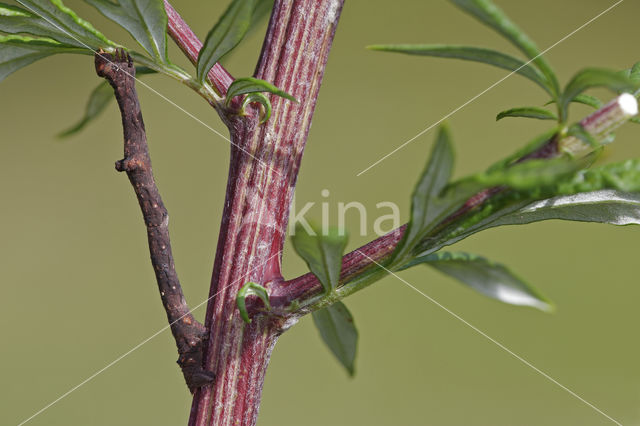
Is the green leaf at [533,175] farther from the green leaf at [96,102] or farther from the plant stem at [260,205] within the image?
the green leaf at [96,102]

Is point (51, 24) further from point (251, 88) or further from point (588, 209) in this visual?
point (588, 209)

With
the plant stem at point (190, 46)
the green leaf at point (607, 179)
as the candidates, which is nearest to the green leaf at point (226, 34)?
the plant stem at point (190, 46)

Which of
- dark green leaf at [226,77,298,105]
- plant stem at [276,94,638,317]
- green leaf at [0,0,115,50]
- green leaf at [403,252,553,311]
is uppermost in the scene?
green leaf at [0,0,115,50]

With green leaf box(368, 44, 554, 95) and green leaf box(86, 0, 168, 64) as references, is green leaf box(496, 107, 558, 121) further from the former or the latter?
green leaf box(86, 0, 168, 64)

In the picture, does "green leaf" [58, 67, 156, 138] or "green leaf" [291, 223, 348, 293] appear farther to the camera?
"green leaf" [58, 67, 156, 138]

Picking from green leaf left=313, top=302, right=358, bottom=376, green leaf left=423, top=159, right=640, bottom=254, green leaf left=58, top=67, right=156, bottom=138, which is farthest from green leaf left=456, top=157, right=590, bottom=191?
green leaf left=58, top=67, right=156, bottom=138

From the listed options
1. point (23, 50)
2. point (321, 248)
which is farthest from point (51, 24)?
point (321, 248)
